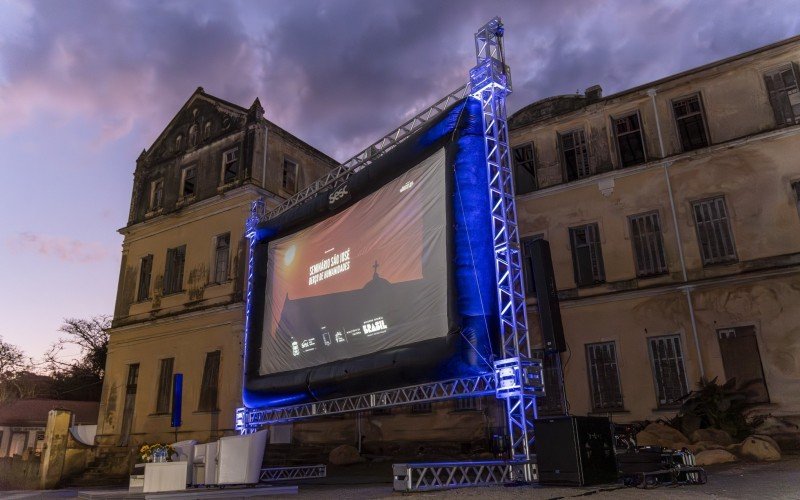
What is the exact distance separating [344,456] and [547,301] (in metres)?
9.02

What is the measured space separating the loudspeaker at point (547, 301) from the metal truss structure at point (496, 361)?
38cm

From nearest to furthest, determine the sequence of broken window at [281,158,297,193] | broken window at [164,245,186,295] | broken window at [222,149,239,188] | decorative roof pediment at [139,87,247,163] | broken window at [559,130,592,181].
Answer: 1. broken window at [559,130,592,181]
2. broken window at [222,149,239,188]
3. broken window at [164,245,186,295]
4. broken window at [281,158,297,193]
5. decorative roof pediment at [139,87,247,163]

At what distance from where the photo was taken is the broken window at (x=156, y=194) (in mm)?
21217

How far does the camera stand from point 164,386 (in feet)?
60.0

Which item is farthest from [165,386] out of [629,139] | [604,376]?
[629,139]

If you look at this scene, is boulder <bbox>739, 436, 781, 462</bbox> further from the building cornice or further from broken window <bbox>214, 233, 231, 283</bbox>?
broken window <bbox>214, 233, 231, 283</bbox>

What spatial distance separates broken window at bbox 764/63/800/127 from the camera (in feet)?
40.7

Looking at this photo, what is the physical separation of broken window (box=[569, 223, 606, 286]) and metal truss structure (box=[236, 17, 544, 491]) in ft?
16.3

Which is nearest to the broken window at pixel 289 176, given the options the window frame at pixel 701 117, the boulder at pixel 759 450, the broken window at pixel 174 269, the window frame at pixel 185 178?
the window frame at pixel 185 178

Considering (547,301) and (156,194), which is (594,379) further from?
(156,194)

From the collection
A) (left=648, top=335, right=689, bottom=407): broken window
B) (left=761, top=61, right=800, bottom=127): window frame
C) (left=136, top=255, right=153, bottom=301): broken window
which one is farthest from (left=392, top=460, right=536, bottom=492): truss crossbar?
(left=136, top=255, right=153, bottom=301): broken window

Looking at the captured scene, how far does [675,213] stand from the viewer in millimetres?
13086

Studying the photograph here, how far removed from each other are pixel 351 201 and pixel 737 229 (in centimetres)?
873

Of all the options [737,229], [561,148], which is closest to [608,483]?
[737,229]
